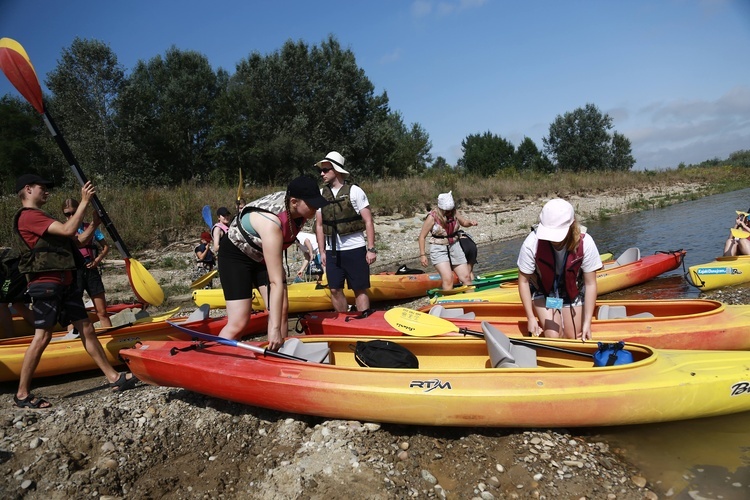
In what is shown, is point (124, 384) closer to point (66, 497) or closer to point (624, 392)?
point (66, 497)

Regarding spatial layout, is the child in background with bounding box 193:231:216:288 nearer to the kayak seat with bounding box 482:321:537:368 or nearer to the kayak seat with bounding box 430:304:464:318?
the kayak seat with bounding box 430:304:464:318

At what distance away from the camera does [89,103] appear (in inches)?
841

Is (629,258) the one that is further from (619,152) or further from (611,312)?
(619,152)

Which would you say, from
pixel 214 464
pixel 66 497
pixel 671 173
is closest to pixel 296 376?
pixel 214 464

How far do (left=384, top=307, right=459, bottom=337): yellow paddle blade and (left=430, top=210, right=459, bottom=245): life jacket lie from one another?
7.46 ft

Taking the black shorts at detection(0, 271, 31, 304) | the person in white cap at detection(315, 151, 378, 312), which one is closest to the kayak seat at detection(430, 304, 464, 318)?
the person in white cap at detection(315, 151, 378, 312)

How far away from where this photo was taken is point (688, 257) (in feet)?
31.9

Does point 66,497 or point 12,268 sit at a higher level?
point 12,268

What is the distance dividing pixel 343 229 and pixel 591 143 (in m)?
49.6

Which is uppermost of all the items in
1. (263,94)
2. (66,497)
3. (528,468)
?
(263,94)

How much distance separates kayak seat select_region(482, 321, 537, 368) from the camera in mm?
3508

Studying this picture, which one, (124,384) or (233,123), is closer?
(124,384)

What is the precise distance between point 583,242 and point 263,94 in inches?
1054

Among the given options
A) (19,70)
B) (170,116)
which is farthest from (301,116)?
(19,70)
